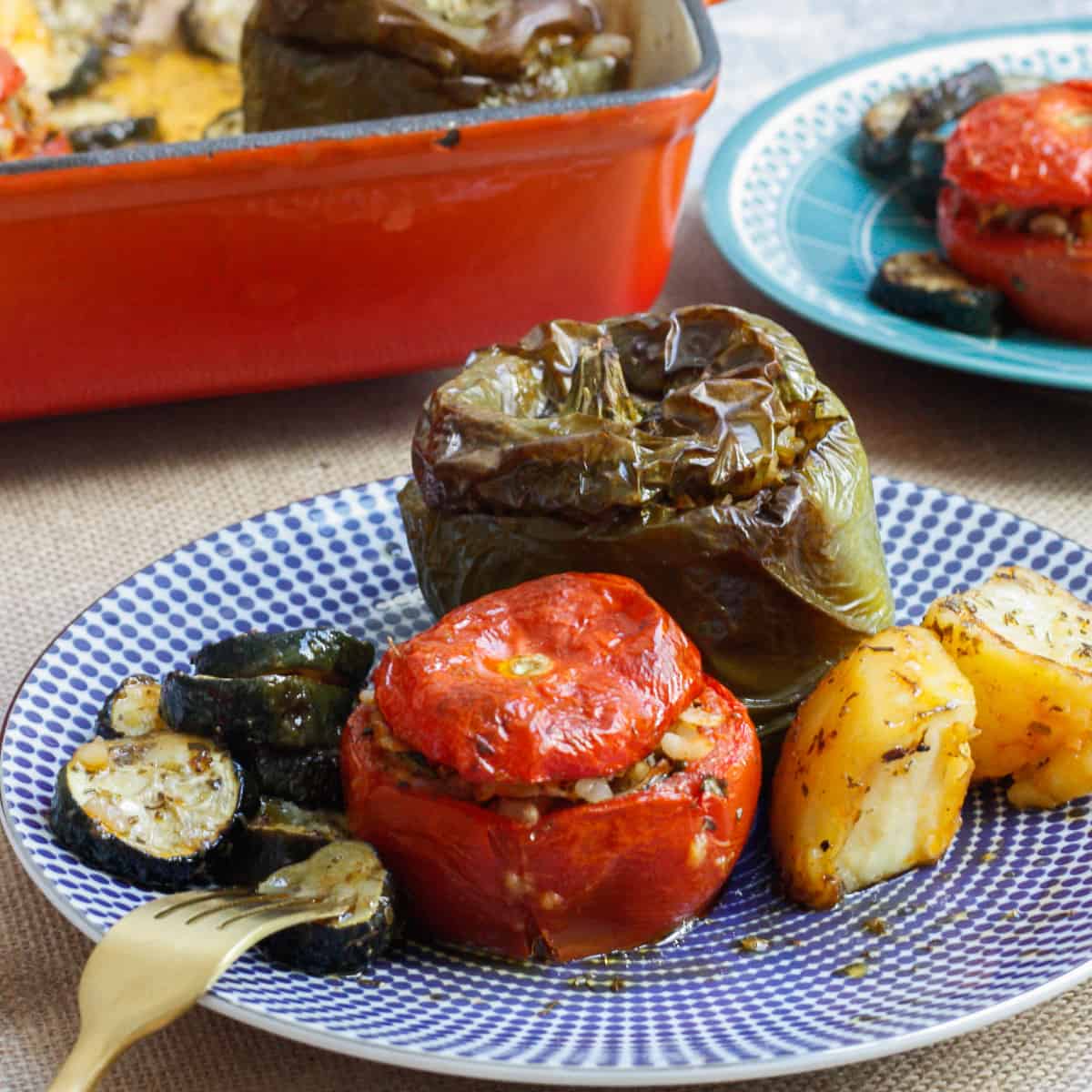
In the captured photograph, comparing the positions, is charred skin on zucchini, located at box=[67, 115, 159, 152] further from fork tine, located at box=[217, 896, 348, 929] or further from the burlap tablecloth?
fork tine, located at box=[217, 896, 348, 929]

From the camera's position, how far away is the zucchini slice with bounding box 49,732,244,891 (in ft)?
5.57

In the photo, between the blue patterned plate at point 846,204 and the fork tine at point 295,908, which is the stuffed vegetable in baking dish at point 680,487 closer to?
the fork tine at point 295,908

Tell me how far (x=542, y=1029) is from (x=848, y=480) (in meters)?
0.78

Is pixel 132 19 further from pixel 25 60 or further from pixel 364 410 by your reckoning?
pixel 364 410

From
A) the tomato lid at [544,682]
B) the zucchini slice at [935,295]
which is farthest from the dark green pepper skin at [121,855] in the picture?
the zucchini slice at [935,295]

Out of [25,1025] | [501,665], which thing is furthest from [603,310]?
[25,1025]

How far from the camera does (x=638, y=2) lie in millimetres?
3100

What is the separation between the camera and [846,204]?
3.51 meters

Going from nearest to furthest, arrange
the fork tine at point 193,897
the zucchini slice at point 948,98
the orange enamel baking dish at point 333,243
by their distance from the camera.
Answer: the fork tine at point 193,897 < the orange enamel baking dish at point 333,243 < the zucchini slice at point 948,98

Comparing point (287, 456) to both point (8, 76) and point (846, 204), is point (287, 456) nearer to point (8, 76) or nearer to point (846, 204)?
point (8, 76)

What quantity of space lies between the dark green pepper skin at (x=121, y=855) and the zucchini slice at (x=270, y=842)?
0.02 m

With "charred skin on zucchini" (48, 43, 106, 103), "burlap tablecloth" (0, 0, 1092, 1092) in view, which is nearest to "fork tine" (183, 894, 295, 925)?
"burlap tablecloth" (0, 0, 1092, 1092)

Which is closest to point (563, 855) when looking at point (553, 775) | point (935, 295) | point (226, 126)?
point (553, 775)

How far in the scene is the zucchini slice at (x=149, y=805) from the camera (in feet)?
5.57
